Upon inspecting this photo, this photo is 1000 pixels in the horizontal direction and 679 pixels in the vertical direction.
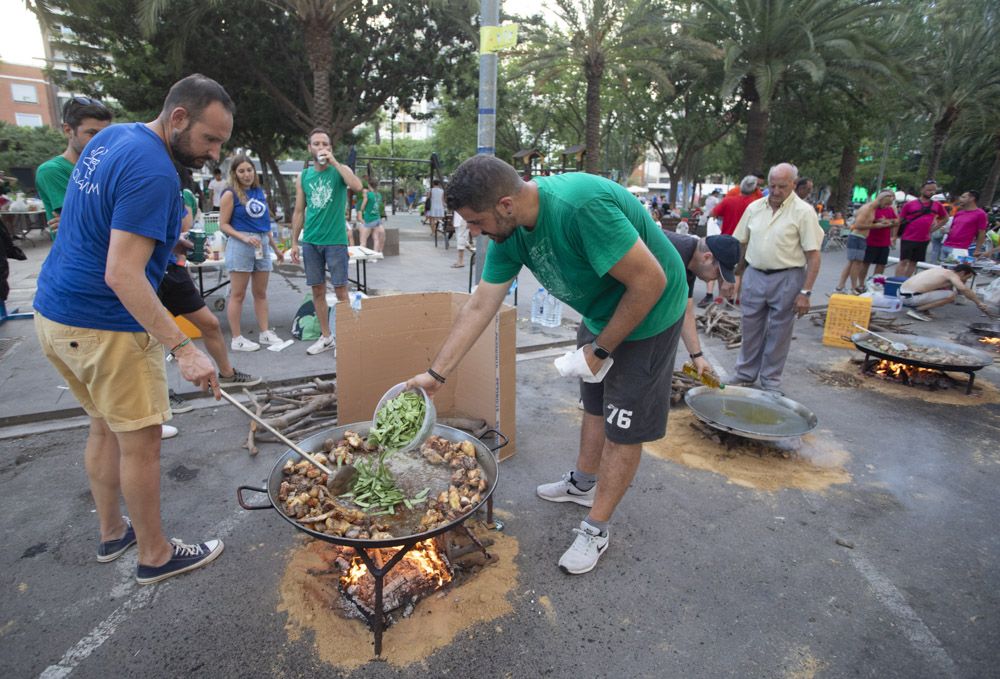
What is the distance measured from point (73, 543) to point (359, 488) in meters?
1.55

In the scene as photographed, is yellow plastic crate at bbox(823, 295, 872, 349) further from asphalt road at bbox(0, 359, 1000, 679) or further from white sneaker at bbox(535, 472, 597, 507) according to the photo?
white sneaker at bbox(535, 472, 597, 507)

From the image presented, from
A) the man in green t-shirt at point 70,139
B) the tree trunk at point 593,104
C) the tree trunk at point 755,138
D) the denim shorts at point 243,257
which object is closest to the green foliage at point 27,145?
the tree trunk at point 593,104

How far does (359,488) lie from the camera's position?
2492 millimetres

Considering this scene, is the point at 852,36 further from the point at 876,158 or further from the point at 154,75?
the point at 876,158

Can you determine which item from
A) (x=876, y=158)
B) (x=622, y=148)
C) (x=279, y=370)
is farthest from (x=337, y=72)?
(x=876, y=158)

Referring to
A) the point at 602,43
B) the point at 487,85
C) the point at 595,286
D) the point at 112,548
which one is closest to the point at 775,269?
the point at 595,286

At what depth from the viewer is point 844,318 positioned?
6.62 metres

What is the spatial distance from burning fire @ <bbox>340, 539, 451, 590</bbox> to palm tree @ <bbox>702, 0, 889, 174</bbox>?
15011mm

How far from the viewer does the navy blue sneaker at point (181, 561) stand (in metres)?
2.45

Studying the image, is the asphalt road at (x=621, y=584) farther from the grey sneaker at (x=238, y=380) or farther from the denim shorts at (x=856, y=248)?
the denim shorts at (x=856, y=248)

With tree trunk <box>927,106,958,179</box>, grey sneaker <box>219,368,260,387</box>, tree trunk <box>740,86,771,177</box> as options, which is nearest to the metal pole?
grey sneaker <box>219,368,260,387</box>

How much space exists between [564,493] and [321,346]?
3.37 meters

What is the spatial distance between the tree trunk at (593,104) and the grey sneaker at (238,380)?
14.2 m

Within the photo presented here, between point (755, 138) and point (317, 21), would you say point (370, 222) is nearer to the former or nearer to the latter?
point (317, 21)
